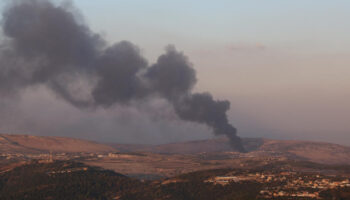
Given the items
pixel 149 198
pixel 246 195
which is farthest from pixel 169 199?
pixel 246 195

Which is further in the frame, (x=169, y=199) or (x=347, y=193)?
(x=169, y=199)

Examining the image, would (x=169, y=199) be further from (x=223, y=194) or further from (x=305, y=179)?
(x=305, y=179)

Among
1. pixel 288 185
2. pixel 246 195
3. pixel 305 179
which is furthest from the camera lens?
pixel 305 179

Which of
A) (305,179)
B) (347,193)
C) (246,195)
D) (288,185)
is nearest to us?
(347,193)

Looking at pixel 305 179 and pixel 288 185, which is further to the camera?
pixel 305 179

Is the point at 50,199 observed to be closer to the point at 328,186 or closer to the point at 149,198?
the point at 149,198

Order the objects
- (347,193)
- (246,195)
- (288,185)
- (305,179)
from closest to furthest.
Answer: (347,193) → (246,195) → (288,185) → (305,179)

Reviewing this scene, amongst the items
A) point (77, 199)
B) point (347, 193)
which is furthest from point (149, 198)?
point (347, 193)
